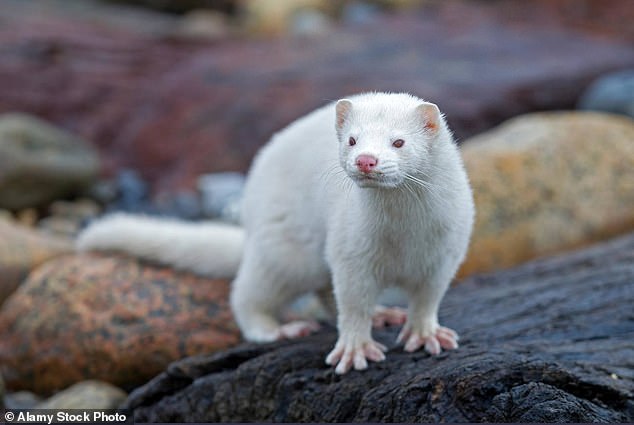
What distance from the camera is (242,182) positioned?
9.84 metres

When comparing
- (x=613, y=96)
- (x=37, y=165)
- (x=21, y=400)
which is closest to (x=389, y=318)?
(x=21, y=400)

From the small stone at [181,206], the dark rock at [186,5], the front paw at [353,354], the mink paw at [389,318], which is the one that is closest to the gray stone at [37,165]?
the small stone at [181,206]

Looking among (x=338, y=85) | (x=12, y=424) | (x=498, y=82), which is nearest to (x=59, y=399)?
(x=12, y=424)

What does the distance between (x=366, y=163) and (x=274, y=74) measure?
875 cm

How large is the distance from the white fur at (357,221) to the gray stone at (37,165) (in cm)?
548

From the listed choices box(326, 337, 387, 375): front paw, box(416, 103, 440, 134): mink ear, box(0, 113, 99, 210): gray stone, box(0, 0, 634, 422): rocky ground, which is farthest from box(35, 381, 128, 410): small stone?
box(0, 113, 99, 210): gray stone

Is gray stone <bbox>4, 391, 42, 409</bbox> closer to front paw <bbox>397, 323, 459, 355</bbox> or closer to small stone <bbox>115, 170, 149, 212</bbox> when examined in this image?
front paw <bbox>397, 323, 459, 355</bbox>

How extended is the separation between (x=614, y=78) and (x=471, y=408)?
8152 millimetres

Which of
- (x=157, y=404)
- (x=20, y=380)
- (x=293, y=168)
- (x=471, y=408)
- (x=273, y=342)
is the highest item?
(x=293, y=168)

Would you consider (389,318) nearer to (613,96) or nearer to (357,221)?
(357,221)

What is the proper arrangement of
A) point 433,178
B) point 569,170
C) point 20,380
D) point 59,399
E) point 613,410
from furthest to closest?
point 569,170, point 20,380, point 59,399, point 433,178, point 613,410

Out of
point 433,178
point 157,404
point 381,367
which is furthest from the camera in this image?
point 157,404

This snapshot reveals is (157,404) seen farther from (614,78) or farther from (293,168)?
(614,78)

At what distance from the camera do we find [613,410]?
3486mm
